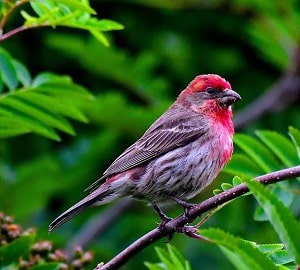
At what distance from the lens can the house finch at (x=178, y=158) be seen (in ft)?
16.8

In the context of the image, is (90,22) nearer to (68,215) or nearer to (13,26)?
(68,215)

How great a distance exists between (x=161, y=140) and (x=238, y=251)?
10.1 feet

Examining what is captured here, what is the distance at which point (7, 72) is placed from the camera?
4777 millimetres

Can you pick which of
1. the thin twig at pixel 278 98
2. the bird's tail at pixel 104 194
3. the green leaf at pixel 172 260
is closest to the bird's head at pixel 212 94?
the bird's tail at pixel 104 194

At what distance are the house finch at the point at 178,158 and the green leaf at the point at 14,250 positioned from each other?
2.36 ft

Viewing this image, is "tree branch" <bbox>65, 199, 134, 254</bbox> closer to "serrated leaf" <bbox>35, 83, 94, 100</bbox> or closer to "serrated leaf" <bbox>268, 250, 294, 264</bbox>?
"serrated leaf" <bbox>35, 83, 94, 100</bbox>

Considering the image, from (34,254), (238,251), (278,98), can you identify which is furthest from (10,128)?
(278,98)

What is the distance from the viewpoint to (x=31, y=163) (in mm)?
6930

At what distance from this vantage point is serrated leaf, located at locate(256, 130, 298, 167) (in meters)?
4.42

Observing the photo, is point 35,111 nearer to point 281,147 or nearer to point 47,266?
point 47,266

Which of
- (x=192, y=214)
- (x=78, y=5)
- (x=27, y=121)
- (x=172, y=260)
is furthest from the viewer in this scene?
(x=27, y=121)

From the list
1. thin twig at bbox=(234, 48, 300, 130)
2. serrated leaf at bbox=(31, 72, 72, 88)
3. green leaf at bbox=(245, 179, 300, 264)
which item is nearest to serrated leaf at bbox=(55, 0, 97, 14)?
serrated leaf at bbox=(31, 72, 72, 88)

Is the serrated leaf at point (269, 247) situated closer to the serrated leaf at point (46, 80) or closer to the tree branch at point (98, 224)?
the serrated leaf at point (46, 80)

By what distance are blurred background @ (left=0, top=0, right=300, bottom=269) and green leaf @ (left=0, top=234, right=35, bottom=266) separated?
270cm
